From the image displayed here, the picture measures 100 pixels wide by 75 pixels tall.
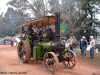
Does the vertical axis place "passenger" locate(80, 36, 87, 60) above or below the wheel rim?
above

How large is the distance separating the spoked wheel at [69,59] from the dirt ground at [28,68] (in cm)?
5

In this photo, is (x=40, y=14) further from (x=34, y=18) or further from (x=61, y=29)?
(x=61, y=29)

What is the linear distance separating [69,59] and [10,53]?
0.65 m

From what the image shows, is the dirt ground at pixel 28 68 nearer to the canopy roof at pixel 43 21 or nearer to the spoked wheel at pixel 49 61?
the spoked wheel at pixel 49 61

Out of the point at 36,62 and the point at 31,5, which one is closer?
the point at 31,5

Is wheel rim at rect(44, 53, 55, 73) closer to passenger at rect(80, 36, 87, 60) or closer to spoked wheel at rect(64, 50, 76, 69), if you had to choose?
spoked wheel at rect(64, 50, 76, 69)

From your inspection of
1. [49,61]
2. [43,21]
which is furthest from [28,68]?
[43,21]

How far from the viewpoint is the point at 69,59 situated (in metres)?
3.18

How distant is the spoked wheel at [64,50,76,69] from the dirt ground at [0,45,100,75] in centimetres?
5

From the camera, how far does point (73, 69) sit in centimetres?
293

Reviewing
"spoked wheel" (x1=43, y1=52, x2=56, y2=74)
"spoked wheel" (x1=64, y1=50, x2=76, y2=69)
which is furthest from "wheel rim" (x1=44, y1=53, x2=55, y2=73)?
"spoked wheel" (x1=64, y1=50, x2=76, y2=69)

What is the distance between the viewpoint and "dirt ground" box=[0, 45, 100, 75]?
270cm

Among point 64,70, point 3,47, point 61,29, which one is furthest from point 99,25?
point 3,47

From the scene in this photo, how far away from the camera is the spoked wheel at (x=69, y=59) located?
9.85 feet
